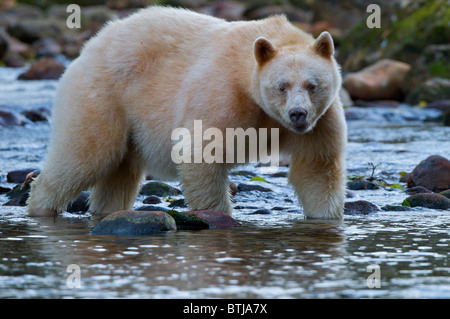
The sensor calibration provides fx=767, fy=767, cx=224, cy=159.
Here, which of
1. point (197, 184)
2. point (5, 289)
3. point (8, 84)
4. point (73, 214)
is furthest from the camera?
point (8, 84)

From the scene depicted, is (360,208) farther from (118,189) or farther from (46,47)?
(46,47)

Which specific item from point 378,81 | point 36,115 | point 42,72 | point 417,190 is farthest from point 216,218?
point 42,72

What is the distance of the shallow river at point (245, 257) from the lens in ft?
13.5

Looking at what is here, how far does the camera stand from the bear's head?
6.01 meters

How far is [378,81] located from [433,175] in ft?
37.3

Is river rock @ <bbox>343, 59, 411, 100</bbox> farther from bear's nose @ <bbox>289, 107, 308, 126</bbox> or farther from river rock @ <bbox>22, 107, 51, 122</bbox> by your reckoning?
bear's nose @ <bbox>289, 107, 308, 126</bbox>

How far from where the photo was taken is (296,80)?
6.06 m

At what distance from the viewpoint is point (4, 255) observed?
5020mm

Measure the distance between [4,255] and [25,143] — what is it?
770cm

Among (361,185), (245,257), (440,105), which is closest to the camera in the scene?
(245,257)

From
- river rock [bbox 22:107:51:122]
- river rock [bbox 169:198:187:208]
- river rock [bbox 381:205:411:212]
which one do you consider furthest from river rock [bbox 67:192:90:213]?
river rock [bbox 22:107:51:122]

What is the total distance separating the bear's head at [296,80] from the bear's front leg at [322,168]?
0.34m
